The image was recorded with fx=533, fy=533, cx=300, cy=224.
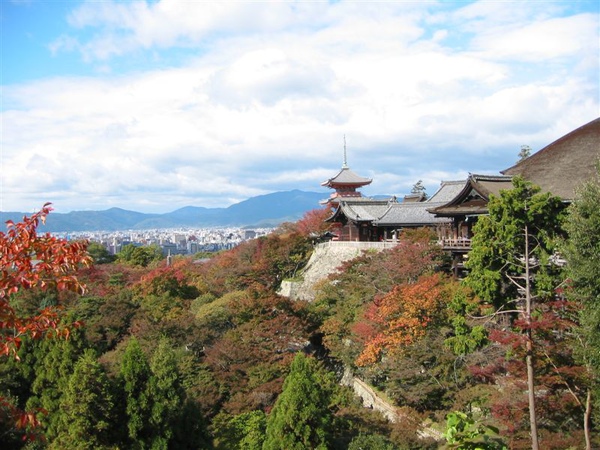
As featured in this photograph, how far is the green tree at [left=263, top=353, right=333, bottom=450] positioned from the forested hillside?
1.4 inches

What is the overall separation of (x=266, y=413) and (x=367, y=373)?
360cm

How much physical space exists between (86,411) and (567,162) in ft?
49.6

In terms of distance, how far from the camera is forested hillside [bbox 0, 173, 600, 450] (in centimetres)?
1016

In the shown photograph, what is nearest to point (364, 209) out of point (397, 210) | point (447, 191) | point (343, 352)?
point (397, 210)

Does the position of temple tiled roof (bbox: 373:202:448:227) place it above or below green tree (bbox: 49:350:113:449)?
above

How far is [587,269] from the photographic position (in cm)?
1000

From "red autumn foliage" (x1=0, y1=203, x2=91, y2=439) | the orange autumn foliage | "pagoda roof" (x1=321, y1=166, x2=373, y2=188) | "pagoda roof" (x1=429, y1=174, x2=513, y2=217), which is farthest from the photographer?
"pagoda roof" (x1=321, y1=166, x2=373, y2=188)

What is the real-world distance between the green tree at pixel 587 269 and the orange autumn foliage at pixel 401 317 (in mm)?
5676

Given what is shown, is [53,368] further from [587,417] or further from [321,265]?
[321,265]

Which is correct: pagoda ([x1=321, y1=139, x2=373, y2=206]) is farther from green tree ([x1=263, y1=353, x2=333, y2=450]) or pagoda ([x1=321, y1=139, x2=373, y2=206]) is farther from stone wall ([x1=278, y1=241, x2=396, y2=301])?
green tree ([x1=263, y1=353, x2=333, y2=450])

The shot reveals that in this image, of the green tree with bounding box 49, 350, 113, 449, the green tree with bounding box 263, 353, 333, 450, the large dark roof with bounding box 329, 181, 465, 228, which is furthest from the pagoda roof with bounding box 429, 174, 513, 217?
the green tree with bounding box 49, 350, 113, 449

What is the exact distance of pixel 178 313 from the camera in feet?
72.3

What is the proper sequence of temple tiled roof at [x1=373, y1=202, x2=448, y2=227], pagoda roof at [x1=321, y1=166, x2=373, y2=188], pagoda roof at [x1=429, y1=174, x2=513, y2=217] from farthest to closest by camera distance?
pagoda roof at [x1=321, y1=166, x2=373, y2=188] < temple tiled roof at [x1=373, y1=202, x2=448, y2=227] < pagoda roof at [x1=429, y1=174, x2=513, y2=217]

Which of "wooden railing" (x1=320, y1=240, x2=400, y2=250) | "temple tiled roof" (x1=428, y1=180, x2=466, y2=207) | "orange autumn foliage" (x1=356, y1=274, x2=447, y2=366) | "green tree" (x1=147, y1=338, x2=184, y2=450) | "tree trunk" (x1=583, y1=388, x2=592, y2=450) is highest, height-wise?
"temple tiled roof" (x1=428, y1=180, x2=466, y2=207)
